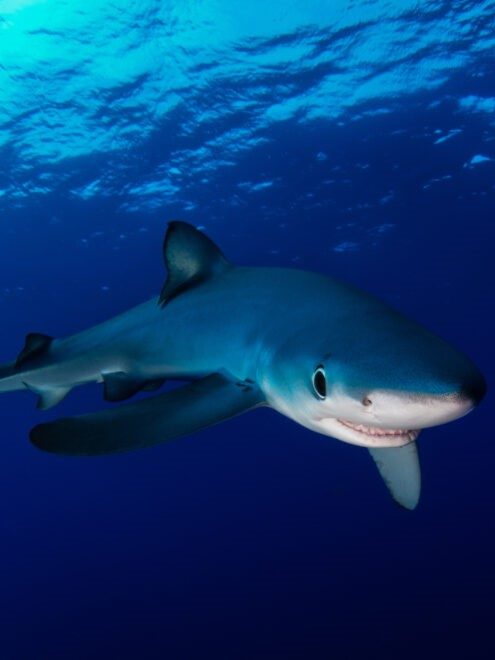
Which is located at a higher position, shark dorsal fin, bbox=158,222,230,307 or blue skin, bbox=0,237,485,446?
shark dorsal fin, bbox=158,222,230,307

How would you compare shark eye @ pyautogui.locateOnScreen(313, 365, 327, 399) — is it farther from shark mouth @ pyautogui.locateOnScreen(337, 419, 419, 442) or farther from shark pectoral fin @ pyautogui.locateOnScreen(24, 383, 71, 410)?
shark pectoral fin @ pyautogui.locateOnScreen(24, 383, 71, 410)

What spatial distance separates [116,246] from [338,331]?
1870 centimetres

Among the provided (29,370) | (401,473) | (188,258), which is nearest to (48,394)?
(29,370)

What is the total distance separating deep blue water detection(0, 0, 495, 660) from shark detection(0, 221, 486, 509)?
881cm

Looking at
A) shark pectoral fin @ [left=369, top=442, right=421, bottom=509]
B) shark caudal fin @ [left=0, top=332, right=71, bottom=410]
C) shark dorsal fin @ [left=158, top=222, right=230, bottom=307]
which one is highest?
shark dorsal fin @ [left=158, top=222, right=230, bottom=307]

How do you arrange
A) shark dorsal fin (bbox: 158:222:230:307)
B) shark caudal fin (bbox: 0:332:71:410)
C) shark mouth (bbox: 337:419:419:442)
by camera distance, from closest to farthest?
shark mouth (bbox: 337:419:419:442), shark dorsal fin (bbox: 158:222:230:307), shark caudal fin (bbox: 0:332:71:410)

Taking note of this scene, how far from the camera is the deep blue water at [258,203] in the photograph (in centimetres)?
1191

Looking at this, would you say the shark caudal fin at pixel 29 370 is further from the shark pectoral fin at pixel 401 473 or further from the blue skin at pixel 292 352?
the shark pectoral fin at pixel 401 473

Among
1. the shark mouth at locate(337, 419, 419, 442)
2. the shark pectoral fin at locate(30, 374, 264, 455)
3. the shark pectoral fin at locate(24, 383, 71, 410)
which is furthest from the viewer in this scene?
the shark pectoral fin at locate(24, 383, 71, 410)

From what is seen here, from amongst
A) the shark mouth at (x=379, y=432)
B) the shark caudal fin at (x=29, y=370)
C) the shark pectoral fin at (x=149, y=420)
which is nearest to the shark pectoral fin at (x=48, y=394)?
the shark caudal fin at (x=29, y=370)

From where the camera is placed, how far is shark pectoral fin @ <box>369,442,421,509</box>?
3.75 meters

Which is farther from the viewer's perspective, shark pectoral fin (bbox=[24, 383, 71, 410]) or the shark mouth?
shark pectoral fin (bbox=[24, 383, 71, 410])

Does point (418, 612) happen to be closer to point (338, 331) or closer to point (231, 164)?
point (231, 164)

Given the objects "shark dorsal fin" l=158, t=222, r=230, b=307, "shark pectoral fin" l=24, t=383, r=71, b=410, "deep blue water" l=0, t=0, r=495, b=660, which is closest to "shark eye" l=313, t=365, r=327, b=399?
"shark dorsal fin" l=158, t=222, r=230, b=307
